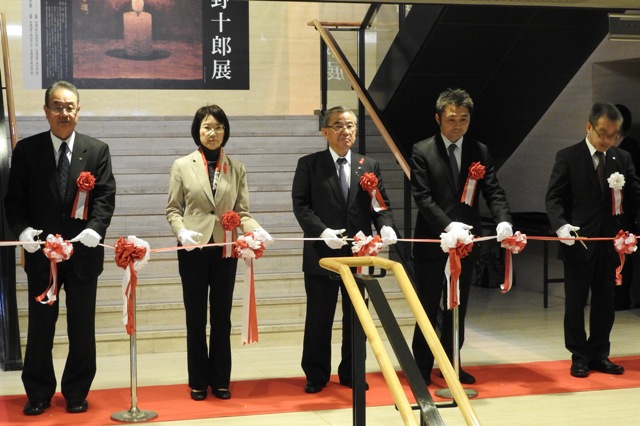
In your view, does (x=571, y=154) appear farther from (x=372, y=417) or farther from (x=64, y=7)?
(x=64, y=7)

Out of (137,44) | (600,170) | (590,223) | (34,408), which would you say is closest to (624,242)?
(590,223)

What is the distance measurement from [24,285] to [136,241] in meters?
2.46

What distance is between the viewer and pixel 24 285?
7.84 meters

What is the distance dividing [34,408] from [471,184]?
115 inches

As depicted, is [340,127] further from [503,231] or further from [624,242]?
[624,242]

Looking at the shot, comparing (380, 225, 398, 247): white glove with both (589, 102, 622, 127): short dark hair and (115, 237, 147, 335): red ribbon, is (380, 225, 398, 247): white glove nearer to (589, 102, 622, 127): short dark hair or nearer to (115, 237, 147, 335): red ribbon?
(115, 237, 147, 335): red ribbon

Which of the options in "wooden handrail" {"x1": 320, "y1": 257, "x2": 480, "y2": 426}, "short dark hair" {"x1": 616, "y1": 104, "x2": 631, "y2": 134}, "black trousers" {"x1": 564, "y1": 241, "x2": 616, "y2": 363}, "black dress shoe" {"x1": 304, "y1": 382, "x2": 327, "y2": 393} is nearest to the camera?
"wooden handrail" {"x1": 320, "y1": 257, "x2": 480, "y2": 426}

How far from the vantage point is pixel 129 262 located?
572cm

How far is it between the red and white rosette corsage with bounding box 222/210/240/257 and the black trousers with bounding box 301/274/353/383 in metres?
0.56

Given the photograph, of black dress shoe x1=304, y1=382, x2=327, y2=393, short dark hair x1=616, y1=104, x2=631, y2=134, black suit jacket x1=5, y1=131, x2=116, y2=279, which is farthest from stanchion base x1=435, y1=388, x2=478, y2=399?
short dark hair x1=616, y1=104, x2=631, y2=134

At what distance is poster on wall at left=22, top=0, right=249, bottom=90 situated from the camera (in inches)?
467

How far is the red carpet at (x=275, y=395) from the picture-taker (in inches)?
226

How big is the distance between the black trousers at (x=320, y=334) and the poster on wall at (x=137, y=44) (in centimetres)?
654

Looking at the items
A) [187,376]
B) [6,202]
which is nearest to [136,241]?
[6,202]
